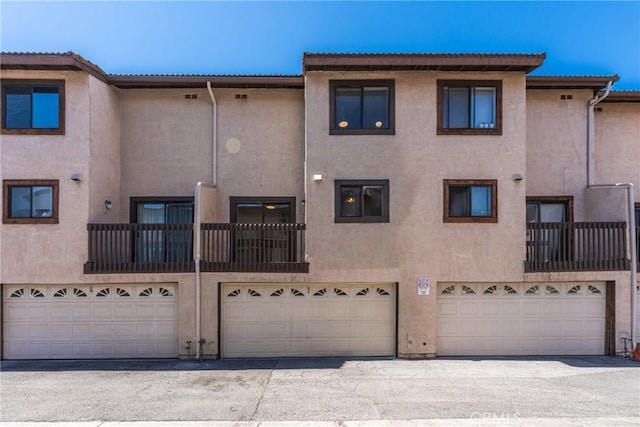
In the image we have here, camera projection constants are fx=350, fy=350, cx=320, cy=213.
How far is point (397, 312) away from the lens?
29.9 ft

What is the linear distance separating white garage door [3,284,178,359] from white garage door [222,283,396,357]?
1.65 meters

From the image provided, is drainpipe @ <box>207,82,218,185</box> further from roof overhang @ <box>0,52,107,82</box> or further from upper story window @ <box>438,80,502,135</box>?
upper story window @ <box>438,80,502,135</box>

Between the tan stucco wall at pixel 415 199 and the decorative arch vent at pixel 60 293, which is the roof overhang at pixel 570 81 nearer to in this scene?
the tan stucco wall at pixel 415 199

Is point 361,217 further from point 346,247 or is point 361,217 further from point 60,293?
point 60,293

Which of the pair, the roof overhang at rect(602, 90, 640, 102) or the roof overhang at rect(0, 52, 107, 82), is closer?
the roof overhang at rect(0, 52, 107, 82)

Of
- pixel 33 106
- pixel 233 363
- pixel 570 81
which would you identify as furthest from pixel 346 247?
pixel 33 106

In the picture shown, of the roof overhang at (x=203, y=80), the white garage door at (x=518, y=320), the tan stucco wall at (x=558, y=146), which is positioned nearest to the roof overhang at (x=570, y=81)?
the tan stucco wall at (x=558, y=146)

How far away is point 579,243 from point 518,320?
2.61m

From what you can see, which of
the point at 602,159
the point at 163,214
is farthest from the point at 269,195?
the point at 602,159

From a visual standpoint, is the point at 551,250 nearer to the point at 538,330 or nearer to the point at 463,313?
the point at 538,330

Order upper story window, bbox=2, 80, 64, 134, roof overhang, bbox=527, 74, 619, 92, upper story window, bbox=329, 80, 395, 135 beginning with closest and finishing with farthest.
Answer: upper story window, bbox=2, 80, 64, 134 < upper story window, bbox=329, 80, 395, 135 < roof overhang, bbox=527, 74, 619, 92

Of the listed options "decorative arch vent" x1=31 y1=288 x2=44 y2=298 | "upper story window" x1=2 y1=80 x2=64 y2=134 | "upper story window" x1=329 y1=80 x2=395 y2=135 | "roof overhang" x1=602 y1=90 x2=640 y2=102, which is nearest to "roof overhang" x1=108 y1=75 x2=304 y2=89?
"upper story window" x1=329 y1=80 x2=395 y2=135

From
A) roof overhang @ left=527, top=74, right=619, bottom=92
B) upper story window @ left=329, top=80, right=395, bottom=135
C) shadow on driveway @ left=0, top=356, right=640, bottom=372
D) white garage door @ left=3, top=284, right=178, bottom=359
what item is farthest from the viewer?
roof overhang @ left=527, top=74, right=619, bottom=92

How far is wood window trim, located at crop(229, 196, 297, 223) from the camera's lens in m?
10.2
